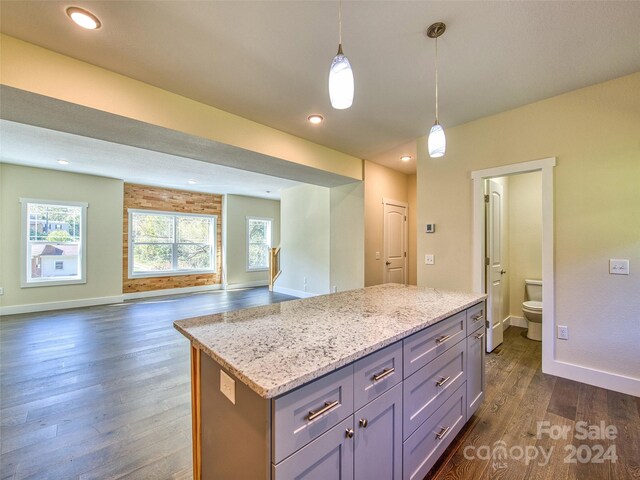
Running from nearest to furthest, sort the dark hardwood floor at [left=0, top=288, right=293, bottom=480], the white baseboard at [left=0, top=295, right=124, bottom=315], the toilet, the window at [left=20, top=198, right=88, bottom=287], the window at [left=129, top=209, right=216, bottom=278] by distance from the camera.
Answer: the dark hardwood floor at [left=0, top=288, right=293, bottom=480] < the toilet < the white baseboard at [left=0, top=295, right=124, bottom=315] < the window at [left=20, top=198, right=88, bottom=287] < the window at [left=129, top=209, right=216, bottom=278]

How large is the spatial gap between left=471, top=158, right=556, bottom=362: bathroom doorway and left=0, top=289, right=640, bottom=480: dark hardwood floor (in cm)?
45

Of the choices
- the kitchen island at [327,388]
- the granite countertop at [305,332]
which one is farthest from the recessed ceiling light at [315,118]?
the kitchen island at [327,388]

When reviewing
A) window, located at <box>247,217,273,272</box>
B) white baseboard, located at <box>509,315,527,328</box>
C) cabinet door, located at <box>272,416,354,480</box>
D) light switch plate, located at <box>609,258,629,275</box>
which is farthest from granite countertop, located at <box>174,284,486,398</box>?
window, located at <box>247,217,273,272</box>

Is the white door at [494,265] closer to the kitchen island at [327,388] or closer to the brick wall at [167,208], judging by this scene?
the kitchen island at [327,388]

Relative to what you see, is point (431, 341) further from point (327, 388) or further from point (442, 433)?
point (327, 388)

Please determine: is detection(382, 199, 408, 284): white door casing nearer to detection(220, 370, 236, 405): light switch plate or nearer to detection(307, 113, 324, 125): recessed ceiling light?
detection(307, 113, 324, 125): recessed ceiling light

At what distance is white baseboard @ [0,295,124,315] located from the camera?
4965 mm

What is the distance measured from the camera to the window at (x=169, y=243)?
670 centimetres

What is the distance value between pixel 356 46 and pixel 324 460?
7.98 ft

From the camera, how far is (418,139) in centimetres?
372

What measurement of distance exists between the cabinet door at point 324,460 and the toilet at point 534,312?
11.9 ft

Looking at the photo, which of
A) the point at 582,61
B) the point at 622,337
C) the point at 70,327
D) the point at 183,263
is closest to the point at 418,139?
the point at 582,61

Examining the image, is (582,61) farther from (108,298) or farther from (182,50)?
(108,298)

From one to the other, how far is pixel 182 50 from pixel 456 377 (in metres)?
2.97
